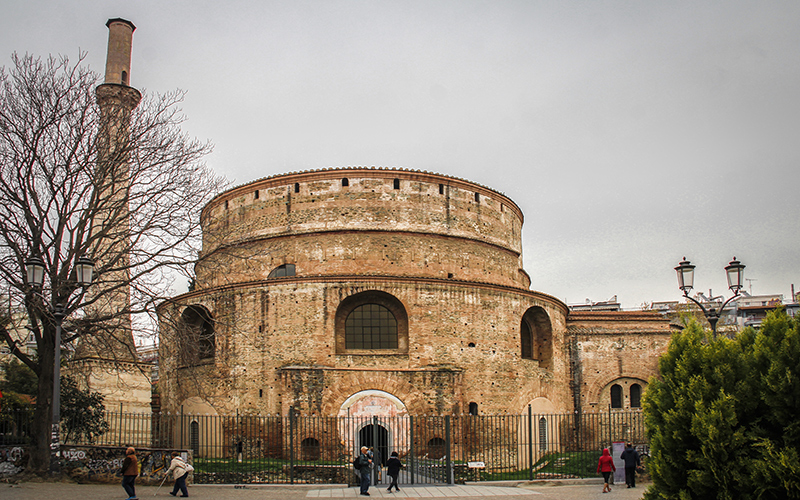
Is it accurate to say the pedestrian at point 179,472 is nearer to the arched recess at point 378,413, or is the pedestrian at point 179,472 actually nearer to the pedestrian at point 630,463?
the arched recess at point 378,413

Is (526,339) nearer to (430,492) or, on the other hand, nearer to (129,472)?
(430,492)

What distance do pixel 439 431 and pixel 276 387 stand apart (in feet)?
16.6

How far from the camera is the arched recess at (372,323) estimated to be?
20.9 m

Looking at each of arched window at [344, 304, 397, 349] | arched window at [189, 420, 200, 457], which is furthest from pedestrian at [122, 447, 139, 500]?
arched window at [344, 304, 397, 349]

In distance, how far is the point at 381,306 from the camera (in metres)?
21.4

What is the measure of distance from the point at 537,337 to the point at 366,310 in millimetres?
7017

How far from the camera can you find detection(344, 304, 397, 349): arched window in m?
21.0

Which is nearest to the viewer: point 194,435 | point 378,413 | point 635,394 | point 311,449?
point 311,449

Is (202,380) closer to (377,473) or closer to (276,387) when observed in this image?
(276,387)

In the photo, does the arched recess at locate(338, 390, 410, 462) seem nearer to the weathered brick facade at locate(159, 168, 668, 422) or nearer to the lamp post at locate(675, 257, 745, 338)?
the weathered brick facade at locate(159, 168, 668, 422)

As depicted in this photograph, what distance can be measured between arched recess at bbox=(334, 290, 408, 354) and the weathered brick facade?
75mm

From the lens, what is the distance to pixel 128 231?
14414 millimetres

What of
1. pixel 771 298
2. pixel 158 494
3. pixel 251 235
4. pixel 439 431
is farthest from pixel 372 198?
pixel 771 298

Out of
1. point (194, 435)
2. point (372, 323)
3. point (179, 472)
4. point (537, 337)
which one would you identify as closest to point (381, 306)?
point (372, 323)
